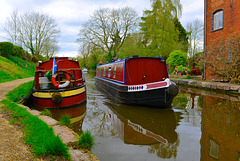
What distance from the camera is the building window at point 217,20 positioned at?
1326 centimetres

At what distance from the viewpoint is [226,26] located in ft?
41.4

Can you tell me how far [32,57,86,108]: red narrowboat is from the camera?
735cm

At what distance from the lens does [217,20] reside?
13695 millimetres

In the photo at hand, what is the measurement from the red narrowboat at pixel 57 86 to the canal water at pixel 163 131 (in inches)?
20.1

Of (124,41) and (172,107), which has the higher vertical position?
(124,41)

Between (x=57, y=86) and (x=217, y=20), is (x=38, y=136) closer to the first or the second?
(x=57, y=86)

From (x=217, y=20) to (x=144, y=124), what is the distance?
483 inches

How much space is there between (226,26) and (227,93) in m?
5.34

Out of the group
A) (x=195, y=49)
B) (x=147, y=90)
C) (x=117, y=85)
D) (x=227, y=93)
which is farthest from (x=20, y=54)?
(x=195, y=49)

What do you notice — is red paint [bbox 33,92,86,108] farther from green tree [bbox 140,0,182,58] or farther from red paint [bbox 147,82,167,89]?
green tree [bbox 140,0,182,58]

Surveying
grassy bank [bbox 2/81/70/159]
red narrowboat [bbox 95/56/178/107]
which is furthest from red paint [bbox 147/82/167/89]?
grassy bank [bbox 2/81/70/159]

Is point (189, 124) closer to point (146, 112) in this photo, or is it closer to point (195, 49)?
point (146, 112)

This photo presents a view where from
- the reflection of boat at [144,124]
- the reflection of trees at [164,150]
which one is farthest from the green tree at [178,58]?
the reflection of trees at [164,150]

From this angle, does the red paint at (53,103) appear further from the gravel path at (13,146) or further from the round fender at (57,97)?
the gravel path at (13,146)
